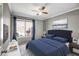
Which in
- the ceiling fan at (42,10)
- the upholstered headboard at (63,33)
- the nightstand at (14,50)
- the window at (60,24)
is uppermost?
the ceiling fan at (42,10)

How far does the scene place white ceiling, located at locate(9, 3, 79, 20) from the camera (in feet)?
4.58

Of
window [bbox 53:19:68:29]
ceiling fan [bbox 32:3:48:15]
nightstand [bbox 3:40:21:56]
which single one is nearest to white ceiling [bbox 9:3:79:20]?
ceiling fan [bbox 32:3:48:15]

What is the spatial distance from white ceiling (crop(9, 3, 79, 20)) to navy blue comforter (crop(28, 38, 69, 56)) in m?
0.58

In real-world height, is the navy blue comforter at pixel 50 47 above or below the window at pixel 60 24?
below

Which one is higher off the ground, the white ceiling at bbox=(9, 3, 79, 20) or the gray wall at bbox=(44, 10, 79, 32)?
the white ceiling at bbox=(9, 3, 79, 20)

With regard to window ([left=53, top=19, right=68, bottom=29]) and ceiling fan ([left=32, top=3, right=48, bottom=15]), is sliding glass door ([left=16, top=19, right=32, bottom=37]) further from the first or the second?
window ([left=53, top=19, right=68, bottom=29])

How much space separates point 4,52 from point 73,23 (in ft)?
5.34

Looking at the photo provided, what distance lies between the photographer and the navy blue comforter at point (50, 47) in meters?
1.38

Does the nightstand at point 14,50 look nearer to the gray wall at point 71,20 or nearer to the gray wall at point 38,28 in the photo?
the gray wall at point 38,28

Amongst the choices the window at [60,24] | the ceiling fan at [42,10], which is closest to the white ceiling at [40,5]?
the ceiling fan at [42,10]

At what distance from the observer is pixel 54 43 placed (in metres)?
1.52

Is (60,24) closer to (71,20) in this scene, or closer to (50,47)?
(71,20)

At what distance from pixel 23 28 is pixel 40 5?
645 mm

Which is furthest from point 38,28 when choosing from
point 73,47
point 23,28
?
point 73,47
